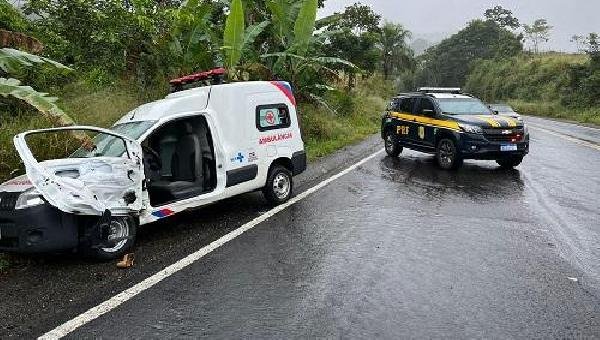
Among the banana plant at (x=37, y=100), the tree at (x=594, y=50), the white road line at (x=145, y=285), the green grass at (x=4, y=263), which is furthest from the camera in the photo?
the tree at (x=594, y=50)

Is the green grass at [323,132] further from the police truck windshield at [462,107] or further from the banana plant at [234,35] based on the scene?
the police truck windshield at [462,107]

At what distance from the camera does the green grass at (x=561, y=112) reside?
32188mm

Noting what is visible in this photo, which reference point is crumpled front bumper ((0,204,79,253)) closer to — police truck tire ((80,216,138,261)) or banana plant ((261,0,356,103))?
police truck tire ((80,216,138,261))

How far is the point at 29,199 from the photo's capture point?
5.17 m

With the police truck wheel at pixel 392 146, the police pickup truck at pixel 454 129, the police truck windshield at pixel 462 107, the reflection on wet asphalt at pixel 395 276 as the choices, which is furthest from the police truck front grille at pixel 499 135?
the police truck wheel at pixel 392 146

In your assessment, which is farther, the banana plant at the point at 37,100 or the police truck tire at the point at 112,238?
the banana plant at the point at 37,100

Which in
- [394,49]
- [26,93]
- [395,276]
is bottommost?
[395,276]

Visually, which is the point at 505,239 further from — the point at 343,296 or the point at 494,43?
the point at 494,43

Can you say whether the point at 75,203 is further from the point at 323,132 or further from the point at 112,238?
the point at 323,132

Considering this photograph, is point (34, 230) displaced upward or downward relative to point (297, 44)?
downward

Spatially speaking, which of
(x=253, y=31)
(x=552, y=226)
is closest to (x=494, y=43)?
(x=253, y=31)

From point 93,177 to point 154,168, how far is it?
5.54 feet

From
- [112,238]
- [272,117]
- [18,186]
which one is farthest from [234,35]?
[18,186]

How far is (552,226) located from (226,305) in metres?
4.93
